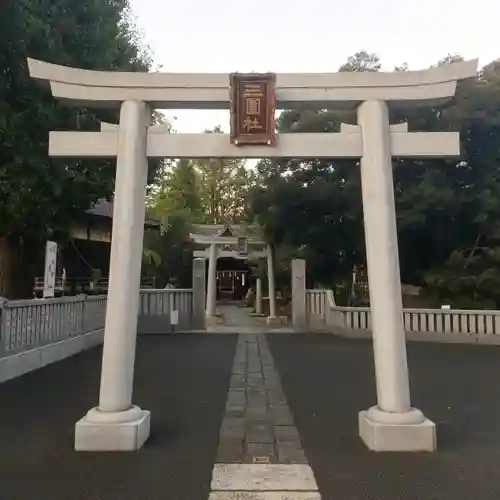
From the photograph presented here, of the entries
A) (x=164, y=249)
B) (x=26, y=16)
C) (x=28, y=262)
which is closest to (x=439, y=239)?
(x=28, y=262)

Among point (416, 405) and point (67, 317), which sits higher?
point (67, 317)

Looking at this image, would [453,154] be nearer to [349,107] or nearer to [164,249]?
[349,107]

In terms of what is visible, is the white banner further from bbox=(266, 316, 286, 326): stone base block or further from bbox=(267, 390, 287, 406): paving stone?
bbox=(266, 316, 286, 326): stone base block

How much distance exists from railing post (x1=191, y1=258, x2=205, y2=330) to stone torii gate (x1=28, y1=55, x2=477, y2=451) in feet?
37.1

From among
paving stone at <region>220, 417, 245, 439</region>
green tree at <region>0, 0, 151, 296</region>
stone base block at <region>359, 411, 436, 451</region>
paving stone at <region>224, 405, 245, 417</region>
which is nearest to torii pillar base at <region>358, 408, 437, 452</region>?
stone base block at <region>359, 411, 436, 451</region>

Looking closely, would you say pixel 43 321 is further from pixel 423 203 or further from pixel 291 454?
pixel 423 203

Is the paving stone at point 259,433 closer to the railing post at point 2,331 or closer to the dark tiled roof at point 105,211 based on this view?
the railing post at point 2,331

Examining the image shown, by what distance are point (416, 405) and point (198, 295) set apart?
10.5 metres

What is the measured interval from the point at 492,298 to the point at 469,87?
517cm

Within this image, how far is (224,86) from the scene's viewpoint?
5238mm

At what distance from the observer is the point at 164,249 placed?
24.9 metres

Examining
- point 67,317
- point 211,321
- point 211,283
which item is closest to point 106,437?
point 67,317

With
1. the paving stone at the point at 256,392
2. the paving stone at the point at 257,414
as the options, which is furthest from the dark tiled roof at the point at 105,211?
the paving stone at the point at 257,414

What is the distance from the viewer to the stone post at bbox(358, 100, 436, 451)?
186 inches
